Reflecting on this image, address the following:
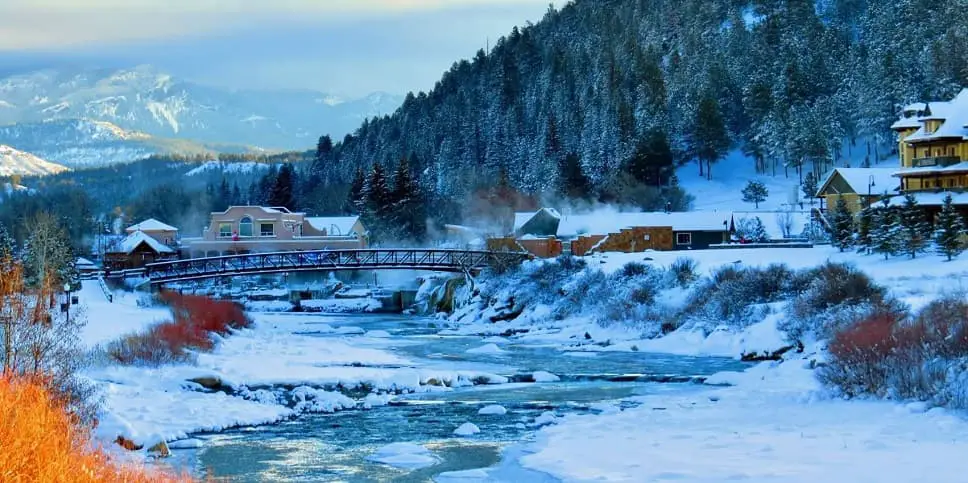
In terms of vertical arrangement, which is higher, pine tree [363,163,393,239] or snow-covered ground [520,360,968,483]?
pine tree [363,163,393,239]

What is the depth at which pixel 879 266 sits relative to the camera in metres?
57.1

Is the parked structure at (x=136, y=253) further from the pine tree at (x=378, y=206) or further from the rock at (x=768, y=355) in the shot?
the rock at (x=768, y=355)

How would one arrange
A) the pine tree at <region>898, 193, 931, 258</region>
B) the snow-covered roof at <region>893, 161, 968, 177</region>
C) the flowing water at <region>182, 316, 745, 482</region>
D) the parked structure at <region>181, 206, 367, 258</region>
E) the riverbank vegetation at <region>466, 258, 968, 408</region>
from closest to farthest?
the flowing water at <region>182, 316, 745, 482</region> → the riverbank vegetation at <region>466, 258, 968, 408</region> → the pine tree at <region>898, 193, 931, 258</region> → the snow-covered roof at <region>893, 161, 968, 177</region> → the parked structure at <region>181, 206, 367, 258</region>

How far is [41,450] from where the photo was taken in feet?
57.6

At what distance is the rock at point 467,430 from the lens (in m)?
30.0

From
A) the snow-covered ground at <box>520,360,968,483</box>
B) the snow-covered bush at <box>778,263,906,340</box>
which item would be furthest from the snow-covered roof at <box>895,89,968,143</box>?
the snow-covered ground at <box>520,360,968,483</box>

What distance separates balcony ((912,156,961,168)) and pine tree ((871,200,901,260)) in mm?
11823

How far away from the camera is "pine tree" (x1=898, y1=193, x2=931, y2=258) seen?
59.3 m

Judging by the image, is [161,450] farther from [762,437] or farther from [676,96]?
[676,96]

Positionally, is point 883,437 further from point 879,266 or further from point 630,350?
point 879,266

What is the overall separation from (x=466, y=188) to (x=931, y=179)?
71.0 m

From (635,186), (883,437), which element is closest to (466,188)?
(635,186)

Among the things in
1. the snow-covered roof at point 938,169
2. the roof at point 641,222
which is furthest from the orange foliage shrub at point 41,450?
the roof at point 641,222

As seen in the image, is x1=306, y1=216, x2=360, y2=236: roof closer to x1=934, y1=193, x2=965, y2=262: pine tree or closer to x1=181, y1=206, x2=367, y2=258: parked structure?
x1=181, y1=206, x2=367, y2=258: parked structure
